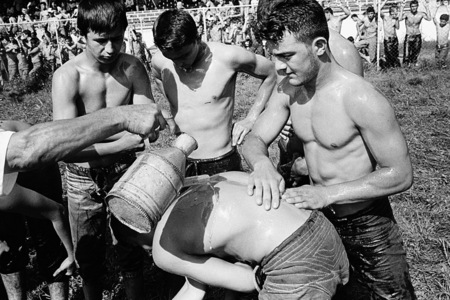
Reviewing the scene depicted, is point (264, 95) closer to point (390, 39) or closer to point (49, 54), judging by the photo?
point (390, 39)

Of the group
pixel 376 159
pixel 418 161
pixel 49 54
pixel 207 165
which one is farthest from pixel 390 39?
pixel 376 159

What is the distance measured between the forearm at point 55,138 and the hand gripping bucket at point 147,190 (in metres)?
0.27

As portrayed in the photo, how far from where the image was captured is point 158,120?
2404 mm

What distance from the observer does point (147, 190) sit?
2.06 meters

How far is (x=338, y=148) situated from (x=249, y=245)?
2.64 feet

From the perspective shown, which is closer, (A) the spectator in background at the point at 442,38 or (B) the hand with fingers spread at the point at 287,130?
(B) the hand with fingers spread at the point at 287,130

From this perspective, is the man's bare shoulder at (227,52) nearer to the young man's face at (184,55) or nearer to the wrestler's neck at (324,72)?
the young man's face at (184,55)

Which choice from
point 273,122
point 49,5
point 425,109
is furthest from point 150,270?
point 49,5

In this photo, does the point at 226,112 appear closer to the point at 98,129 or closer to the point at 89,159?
the point at 89,159

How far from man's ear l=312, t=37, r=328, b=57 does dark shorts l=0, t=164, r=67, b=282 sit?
211cm

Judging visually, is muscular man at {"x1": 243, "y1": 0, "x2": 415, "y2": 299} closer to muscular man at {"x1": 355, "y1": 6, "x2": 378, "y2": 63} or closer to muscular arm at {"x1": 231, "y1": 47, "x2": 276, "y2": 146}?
muscular arm at {"x1": 231, "y1": 47, "x2": 276, "y2": 146}

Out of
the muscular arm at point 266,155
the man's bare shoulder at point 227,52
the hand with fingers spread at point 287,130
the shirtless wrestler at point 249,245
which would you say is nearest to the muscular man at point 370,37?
the hand with fingers spread at point 287,130

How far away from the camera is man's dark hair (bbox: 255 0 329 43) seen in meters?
2.50

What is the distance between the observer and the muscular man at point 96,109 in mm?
3256
